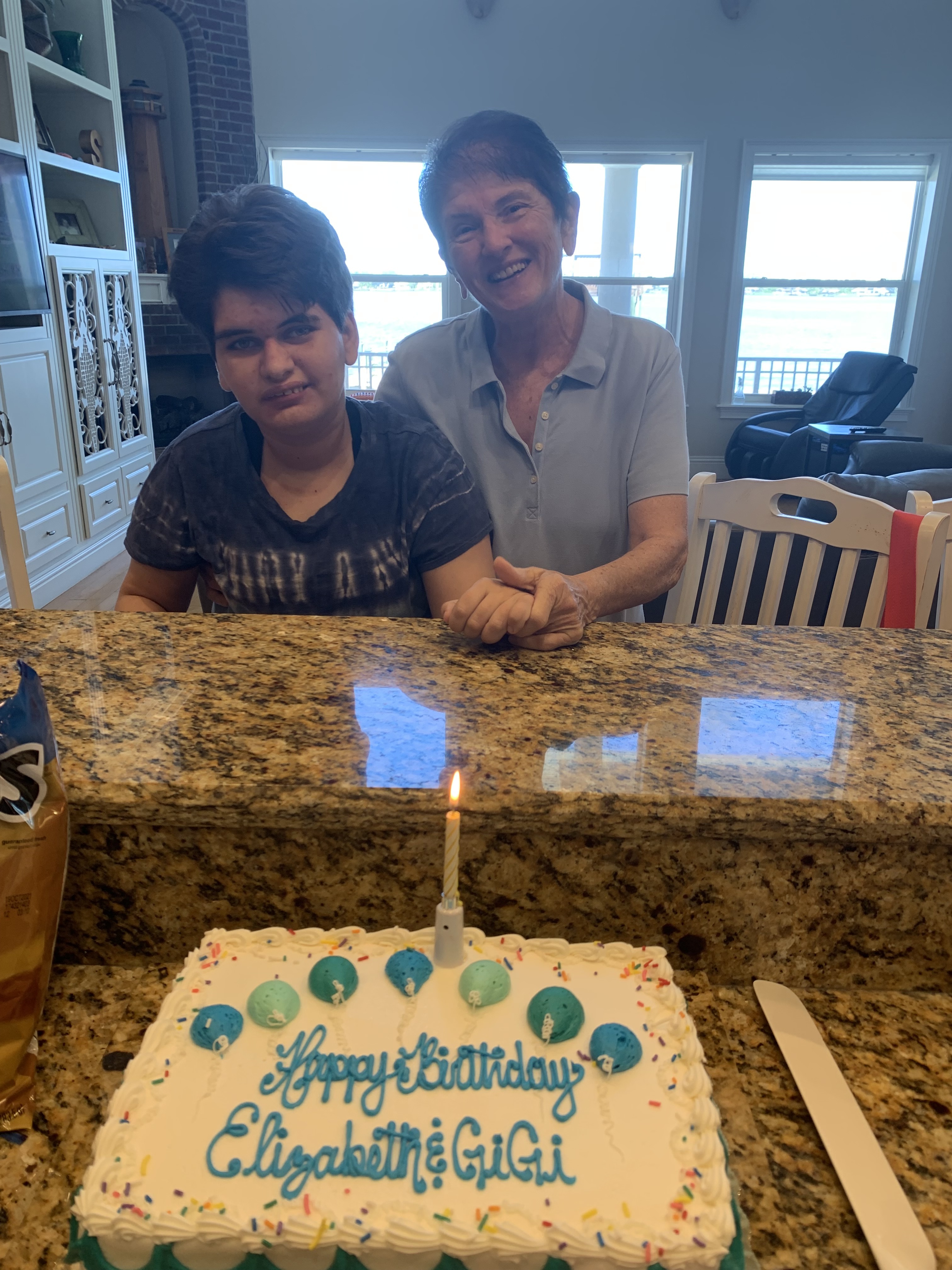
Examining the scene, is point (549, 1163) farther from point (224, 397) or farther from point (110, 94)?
point (224, 397)

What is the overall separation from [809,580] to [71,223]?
4747 mm

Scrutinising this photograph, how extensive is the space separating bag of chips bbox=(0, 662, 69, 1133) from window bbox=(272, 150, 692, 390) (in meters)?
6.08

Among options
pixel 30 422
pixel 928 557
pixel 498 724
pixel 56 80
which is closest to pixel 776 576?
pixel 928 557

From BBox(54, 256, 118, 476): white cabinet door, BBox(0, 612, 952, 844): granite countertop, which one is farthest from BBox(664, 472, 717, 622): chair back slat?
BBox(54, 256, 118, 476): white cabinet door

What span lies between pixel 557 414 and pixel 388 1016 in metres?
1.24

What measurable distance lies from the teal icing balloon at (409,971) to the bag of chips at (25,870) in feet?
0.80

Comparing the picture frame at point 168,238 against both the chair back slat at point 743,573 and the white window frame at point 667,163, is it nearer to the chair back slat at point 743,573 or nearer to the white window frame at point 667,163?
the white window frame at point 667,163

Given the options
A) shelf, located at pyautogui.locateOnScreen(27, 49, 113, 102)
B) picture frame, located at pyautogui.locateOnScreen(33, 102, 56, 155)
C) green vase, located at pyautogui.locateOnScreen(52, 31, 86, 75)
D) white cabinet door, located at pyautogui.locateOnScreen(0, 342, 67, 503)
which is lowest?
white cabinet door, located at pyautogui.locateOnScreen(0, 342, 67, 503)

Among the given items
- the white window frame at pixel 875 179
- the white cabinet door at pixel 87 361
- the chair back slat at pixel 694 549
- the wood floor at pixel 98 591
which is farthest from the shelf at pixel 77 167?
the white window frame at pixel 875 179

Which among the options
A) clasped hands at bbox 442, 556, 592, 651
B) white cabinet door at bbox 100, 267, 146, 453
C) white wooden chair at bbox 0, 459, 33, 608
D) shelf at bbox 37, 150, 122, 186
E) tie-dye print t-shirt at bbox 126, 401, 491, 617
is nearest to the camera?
clasped hands at bbox 442, 556, 592, 651

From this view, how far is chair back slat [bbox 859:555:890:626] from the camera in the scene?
4.94ft

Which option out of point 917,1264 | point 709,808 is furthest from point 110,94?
point 917,1264

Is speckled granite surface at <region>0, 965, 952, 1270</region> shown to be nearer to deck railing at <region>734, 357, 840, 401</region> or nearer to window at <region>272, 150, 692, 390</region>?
window at <region>272, 150, 692, 390</region>

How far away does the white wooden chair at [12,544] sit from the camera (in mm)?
1495
